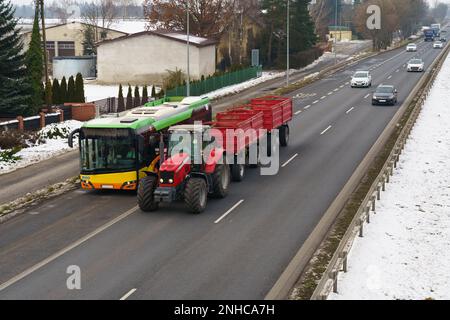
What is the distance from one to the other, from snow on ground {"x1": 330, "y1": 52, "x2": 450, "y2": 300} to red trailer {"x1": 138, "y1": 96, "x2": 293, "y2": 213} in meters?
5.14

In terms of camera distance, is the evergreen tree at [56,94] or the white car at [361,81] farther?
the white car at [361,81]

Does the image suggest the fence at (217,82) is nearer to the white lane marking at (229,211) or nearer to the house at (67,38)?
the house at (67,38)

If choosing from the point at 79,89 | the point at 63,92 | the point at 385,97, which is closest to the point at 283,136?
the point at 385,97

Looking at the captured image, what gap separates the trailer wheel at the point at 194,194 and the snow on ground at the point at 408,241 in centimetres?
501

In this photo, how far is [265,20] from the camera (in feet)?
262

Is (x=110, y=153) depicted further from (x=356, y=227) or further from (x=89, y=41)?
(x=89, y=41)

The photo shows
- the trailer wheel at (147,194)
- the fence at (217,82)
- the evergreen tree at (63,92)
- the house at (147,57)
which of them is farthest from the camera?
the house at (147,57)

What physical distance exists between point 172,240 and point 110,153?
18.6 feet

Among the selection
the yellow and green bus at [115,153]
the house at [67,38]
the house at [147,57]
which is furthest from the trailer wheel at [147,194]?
A: the house at [67,38]

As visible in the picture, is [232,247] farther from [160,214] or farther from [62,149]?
[62,149]

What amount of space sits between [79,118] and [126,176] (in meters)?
19.3

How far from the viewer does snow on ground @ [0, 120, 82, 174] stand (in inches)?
1131

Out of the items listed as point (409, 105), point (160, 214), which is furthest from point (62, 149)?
point (409, 105)

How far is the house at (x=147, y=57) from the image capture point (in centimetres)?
6341
